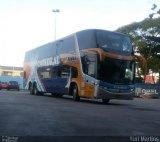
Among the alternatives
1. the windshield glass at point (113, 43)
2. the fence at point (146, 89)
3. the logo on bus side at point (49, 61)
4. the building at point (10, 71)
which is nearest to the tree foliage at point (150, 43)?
the fence at point (146, 89)

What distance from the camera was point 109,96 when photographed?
22016mm

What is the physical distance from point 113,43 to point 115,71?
1.55 metres

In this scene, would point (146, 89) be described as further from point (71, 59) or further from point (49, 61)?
point (71, 59)

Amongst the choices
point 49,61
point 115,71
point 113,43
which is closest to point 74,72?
point 115,71

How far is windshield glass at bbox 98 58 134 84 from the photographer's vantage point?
21750 millimetres

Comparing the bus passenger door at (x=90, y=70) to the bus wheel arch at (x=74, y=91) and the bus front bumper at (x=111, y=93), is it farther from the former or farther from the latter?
the bus wheel arch at (x=74, y=91)

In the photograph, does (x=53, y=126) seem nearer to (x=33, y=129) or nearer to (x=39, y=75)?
(x=33, y=129)

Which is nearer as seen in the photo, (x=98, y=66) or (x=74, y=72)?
(x=98, y=66)

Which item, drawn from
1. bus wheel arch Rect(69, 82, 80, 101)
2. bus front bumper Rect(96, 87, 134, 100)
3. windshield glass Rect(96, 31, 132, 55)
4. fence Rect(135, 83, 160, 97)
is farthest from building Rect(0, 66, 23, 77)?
bus front bumper Rect(96, 87, 134, 100)

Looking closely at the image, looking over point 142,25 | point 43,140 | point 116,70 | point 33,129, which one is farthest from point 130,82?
point 142,25

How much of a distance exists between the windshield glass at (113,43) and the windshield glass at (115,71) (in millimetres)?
595

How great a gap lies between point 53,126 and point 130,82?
41.6ft

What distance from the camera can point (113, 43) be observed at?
22.2 m

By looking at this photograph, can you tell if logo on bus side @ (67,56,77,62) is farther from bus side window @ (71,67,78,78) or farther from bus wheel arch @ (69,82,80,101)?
bus wheel arch @ (69,82,80,101)
